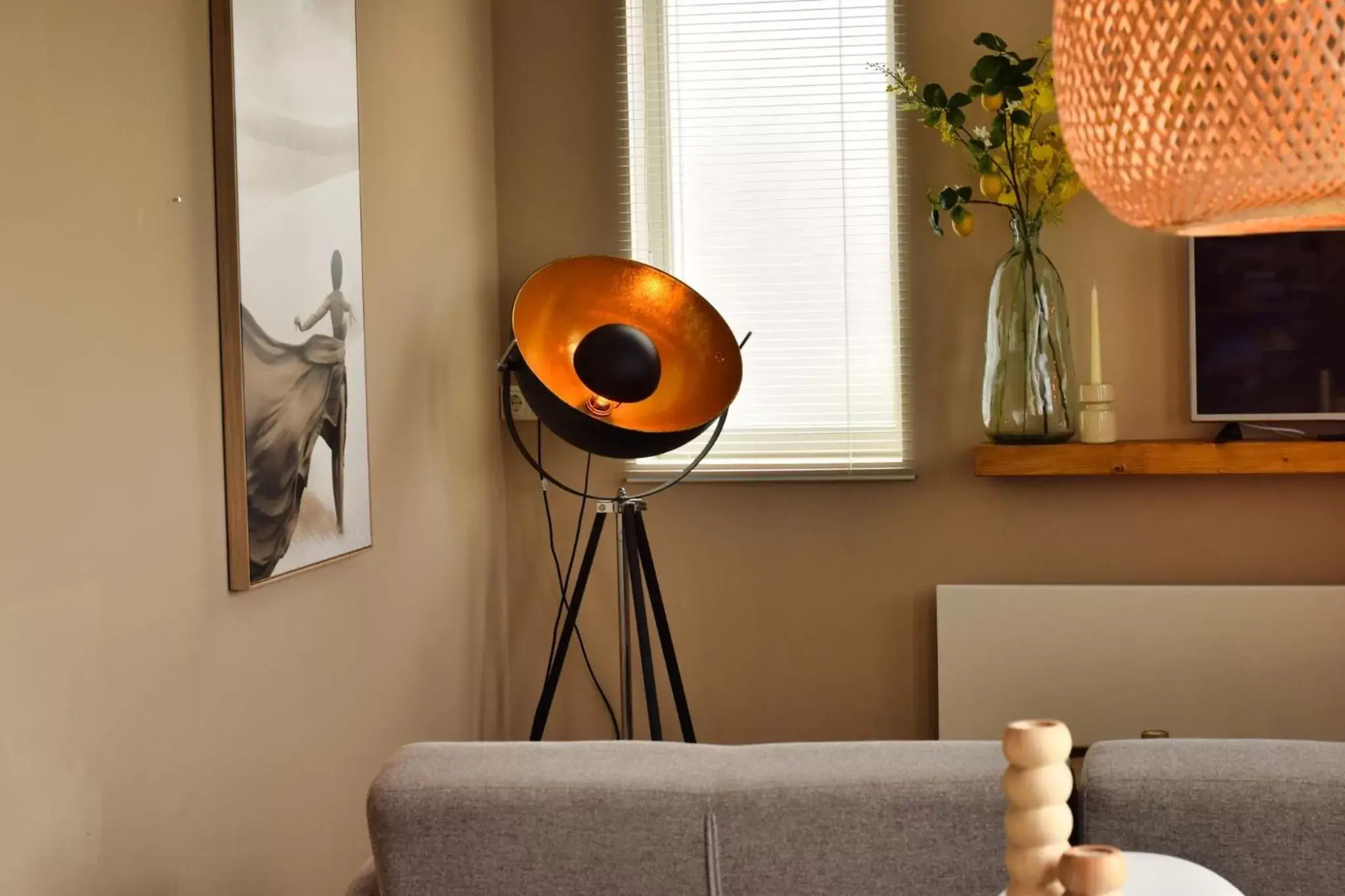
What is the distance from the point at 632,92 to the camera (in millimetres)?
3518

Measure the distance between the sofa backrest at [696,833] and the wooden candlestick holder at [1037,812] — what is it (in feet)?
1.75

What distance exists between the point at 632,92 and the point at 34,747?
2528 millimetres

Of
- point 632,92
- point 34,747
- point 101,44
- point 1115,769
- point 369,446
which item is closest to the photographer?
point 1115,769

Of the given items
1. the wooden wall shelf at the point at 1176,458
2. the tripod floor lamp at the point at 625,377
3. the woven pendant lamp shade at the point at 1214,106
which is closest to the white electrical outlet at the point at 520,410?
the tripod floor lamp at the point at 625,377

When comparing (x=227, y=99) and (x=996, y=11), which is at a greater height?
(x=996, y=11)

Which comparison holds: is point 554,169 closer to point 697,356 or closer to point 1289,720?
point 697,356

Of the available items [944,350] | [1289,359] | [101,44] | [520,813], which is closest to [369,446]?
[101,44]

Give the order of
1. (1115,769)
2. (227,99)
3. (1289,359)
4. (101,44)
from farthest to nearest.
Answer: (1289,359) < (227,99) < (101,44) < (1115,769)

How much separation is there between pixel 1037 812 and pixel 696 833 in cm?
61

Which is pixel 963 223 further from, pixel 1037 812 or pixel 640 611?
pixel 1037 812

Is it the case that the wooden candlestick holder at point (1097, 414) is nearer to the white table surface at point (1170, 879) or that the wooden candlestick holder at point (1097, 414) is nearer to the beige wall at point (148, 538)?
the beige wall at point (148, 538)

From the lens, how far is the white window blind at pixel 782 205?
3447 millimetres

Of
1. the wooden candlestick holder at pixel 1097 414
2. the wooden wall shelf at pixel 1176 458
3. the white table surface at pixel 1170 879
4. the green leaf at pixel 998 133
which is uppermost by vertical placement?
the green leaf at pixel 998 133

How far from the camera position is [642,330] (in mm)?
3041
